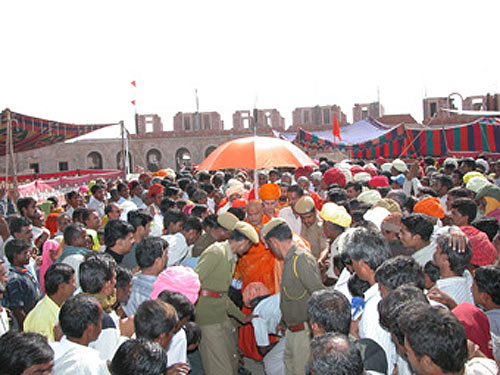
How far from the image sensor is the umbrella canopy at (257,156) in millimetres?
5109

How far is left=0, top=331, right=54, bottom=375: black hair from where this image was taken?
1.95 m

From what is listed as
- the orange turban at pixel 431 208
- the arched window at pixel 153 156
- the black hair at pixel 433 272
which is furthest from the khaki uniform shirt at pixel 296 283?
the arched window at pixel 153 156

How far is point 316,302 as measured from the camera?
236cm

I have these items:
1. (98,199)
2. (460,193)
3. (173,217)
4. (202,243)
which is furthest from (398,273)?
(98,199)

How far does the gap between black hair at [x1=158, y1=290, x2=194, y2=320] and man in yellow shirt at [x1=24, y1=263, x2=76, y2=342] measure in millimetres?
666

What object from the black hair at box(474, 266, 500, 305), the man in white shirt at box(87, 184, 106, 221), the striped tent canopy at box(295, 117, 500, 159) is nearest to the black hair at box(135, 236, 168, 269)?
the black hair at box(474, 266, 500, 305)

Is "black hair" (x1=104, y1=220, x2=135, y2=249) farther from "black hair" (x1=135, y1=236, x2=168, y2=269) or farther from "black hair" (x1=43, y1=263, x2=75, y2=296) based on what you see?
"black hair" (x1=43, y1=263, x2=75, y2=296)

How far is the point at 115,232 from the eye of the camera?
361cm

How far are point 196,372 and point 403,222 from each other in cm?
195

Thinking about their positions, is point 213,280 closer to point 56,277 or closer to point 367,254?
point 56,277

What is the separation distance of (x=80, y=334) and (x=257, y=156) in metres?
3.17

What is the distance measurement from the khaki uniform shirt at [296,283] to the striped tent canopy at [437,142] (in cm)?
→ 943

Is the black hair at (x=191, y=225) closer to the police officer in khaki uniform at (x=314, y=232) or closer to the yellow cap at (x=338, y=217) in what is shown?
the police officer in khaki uniform at (x=314, y=232)

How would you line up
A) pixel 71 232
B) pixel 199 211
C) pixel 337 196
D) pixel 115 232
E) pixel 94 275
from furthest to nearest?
1. pixel 337 196
2. pixel 199 211
3. pixel 71 232
4. pixel 115 232
5. pixel 94 275
